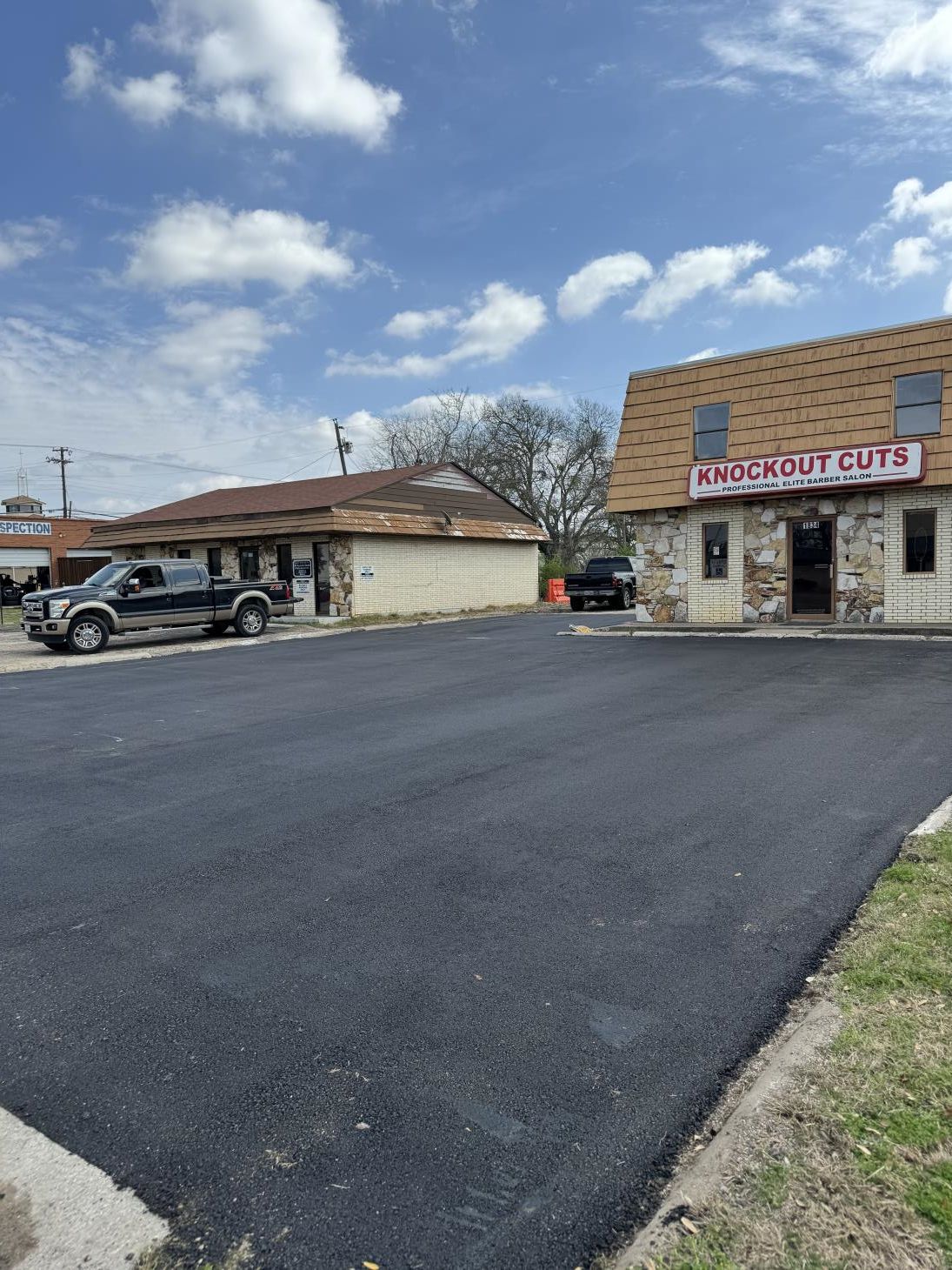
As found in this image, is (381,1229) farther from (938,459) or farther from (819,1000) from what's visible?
(938,459)

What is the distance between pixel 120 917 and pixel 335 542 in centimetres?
2224

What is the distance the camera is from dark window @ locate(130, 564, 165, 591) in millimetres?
19484

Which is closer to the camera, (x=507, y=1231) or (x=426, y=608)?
(x=507, y=1231)

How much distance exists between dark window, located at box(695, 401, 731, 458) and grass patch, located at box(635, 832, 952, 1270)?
17.4 metres

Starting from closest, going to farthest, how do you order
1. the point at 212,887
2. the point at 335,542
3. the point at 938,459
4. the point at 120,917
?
1. the point at 120,917
2. the point at 212,887
3. the point at 938,459
4. the point at 335,542

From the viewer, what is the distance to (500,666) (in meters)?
13.8

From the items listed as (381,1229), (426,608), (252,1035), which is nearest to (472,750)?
(252,1035)

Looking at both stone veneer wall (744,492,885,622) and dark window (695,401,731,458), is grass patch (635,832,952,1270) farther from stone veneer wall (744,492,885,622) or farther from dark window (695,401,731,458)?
dark window (695,401,731,458)

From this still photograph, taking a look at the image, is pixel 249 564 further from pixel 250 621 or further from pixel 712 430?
pixel 712 430

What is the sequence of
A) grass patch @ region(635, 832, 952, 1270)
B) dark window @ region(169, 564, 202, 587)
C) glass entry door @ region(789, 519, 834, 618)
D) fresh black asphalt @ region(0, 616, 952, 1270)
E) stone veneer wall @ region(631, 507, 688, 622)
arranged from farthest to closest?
stone veneer wall @ region(631, 507, 688, 622)
dark window @ region(169, 564, 202, 587)
glass entry door @ region(789, 519, 834, 618)
fresh black asphalt @ region(0, 616, 952, 1270)
grass patch @ region(635, 832, 952, 1270)

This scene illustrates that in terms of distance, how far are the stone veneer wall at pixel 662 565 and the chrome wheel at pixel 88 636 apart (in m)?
12.7

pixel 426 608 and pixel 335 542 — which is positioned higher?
pixel 335 542

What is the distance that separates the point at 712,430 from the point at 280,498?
1634 cm

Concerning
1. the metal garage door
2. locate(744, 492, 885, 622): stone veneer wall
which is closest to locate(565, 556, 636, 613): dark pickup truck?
locate(744, 492, 885, 622): stone veneer wall
